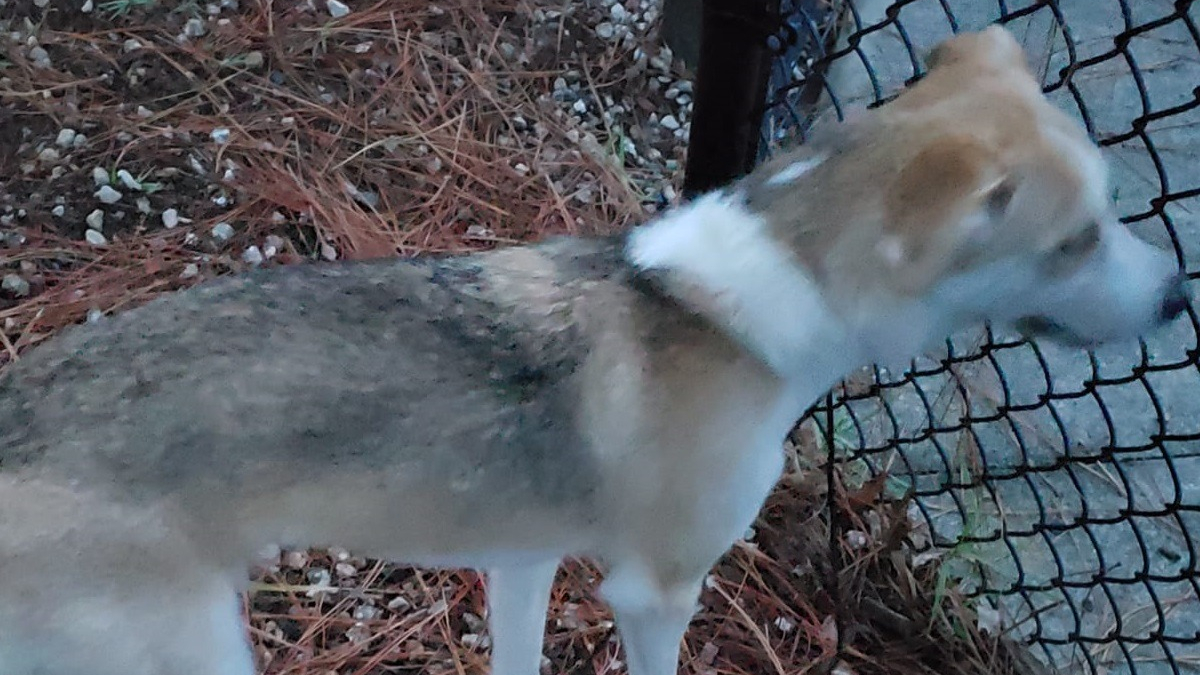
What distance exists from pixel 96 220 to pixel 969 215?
1993 mm

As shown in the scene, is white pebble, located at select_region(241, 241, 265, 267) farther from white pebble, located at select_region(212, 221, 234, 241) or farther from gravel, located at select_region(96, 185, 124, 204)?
gravel, located at select_region(96, 185, 124, 204)

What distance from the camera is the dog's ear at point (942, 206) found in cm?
129

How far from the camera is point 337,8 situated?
3.12 metres

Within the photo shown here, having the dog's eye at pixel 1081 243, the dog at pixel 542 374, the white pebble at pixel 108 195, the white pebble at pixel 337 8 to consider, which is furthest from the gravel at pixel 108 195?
the dog's eye at pixel 1081 243

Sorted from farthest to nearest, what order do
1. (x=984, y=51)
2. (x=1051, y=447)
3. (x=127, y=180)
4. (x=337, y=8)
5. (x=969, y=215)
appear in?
(x=337, y=8)
(x=127, y=180)
(x=1051, y=447)
(x=984, y=51)
(x=969, y=215)

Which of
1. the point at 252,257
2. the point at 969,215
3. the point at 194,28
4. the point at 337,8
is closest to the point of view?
the point at 969,215

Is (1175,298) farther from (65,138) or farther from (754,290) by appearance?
(65,138)

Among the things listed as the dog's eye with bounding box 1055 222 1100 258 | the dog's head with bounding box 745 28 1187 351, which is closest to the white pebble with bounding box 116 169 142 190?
the dog's head with bounding box 745 28 1187 351

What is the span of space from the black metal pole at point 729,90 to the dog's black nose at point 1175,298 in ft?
2.21

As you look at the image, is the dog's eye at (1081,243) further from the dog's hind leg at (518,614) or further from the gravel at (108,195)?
the gravel at (108,195)

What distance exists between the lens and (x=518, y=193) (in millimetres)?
2799

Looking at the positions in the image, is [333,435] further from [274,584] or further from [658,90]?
[658,90]

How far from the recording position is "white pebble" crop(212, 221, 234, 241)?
2.60 m

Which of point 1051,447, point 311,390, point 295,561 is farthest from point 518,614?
point 1051,447
